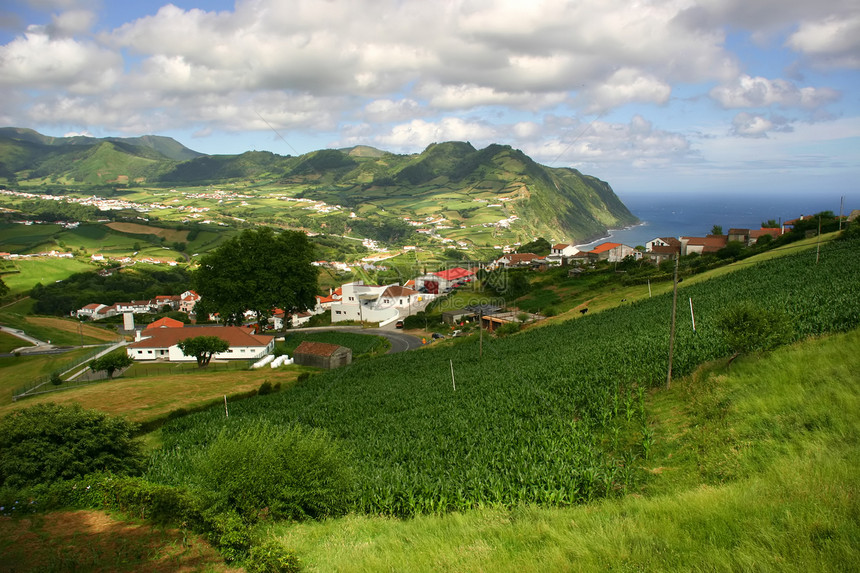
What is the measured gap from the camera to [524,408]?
17.1 metres

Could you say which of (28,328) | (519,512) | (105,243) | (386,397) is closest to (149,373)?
(386,397)

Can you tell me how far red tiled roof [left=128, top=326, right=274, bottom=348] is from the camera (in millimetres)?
42719

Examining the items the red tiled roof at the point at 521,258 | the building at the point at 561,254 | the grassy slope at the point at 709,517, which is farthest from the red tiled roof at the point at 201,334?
the red tiled roof at the point at 521,258

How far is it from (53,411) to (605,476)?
15404mm

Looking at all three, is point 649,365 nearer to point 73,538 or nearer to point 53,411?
point 73,538

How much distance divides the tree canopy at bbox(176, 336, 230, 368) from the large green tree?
6757 millimetres

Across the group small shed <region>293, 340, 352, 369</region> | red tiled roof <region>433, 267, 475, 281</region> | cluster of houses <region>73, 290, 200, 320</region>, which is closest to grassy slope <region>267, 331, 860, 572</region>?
small shed <region>293, 340, 352, 369</region>

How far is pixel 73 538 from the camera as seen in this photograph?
954 cm

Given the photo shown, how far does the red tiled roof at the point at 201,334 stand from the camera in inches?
1682

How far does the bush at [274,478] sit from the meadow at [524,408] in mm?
916

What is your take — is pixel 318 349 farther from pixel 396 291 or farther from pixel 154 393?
pixel 396 291

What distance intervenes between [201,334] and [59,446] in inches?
1274

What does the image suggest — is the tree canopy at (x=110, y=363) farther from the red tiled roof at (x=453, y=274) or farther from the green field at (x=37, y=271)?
the green field at (x=37, y=271)

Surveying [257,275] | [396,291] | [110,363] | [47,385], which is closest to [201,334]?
[257,275]
